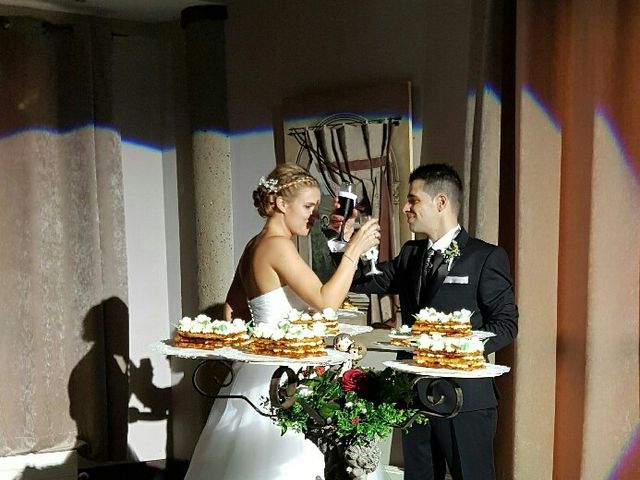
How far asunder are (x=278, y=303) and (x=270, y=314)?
5cm

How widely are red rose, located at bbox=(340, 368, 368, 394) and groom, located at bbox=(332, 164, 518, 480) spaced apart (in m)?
0.61

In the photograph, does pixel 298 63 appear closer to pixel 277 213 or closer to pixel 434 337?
pixel 277 213

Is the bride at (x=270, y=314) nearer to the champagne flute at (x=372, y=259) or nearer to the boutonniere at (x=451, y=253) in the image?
the champagne flute at (x=372, y=259)

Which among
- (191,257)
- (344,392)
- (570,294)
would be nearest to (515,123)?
(570,294)

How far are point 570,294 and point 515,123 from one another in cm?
69

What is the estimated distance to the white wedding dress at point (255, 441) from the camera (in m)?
3.43

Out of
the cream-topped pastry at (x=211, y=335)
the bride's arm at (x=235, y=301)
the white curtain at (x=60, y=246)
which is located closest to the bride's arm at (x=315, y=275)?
the cream-topped pastry at (x=211, y=335)

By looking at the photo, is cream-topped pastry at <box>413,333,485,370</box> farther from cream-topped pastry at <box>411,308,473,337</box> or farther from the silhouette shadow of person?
the silhouette shadow of person

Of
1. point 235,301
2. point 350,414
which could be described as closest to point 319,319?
point 350,414

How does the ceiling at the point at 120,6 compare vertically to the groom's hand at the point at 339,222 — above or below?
above

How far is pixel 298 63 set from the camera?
474cm

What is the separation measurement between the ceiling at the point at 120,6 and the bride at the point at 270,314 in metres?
1.68

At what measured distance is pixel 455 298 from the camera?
3217 millimetres

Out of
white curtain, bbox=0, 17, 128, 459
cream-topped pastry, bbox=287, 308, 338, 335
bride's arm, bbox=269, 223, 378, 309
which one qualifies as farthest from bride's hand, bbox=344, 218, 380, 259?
white curtain, bbox=0, 17, 128, 459
